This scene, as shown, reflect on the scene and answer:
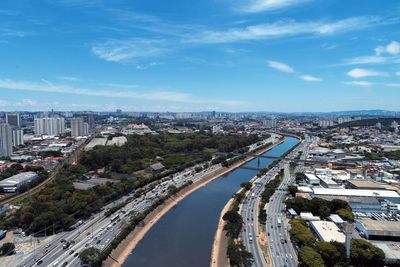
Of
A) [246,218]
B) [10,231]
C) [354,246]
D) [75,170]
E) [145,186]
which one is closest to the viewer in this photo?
[354,246]

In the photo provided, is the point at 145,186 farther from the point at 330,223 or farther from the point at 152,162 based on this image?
the point at 330,223

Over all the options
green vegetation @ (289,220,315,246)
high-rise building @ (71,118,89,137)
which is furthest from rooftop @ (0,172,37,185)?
high-rise building @ (71,118,89,137)

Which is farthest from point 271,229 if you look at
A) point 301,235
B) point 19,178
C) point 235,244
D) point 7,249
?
point 19,178

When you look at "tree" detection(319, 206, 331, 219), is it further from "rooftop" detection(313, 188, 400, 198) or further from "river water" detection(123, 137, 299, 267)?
"river water" detection(123, 137, 299, 267)

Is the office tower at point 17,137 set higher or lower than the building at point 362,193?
higher

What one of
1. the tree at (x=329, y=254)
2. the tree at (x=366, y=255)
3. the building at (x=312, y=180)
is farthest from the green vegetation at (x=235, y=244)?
the building at (x=312, y=180)

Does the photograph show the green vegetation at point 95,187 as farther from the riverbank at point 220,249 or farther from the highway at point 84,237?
the riverbank at point 220,249

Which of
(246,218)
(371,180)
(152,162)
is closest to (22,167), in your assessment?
(152,162)
